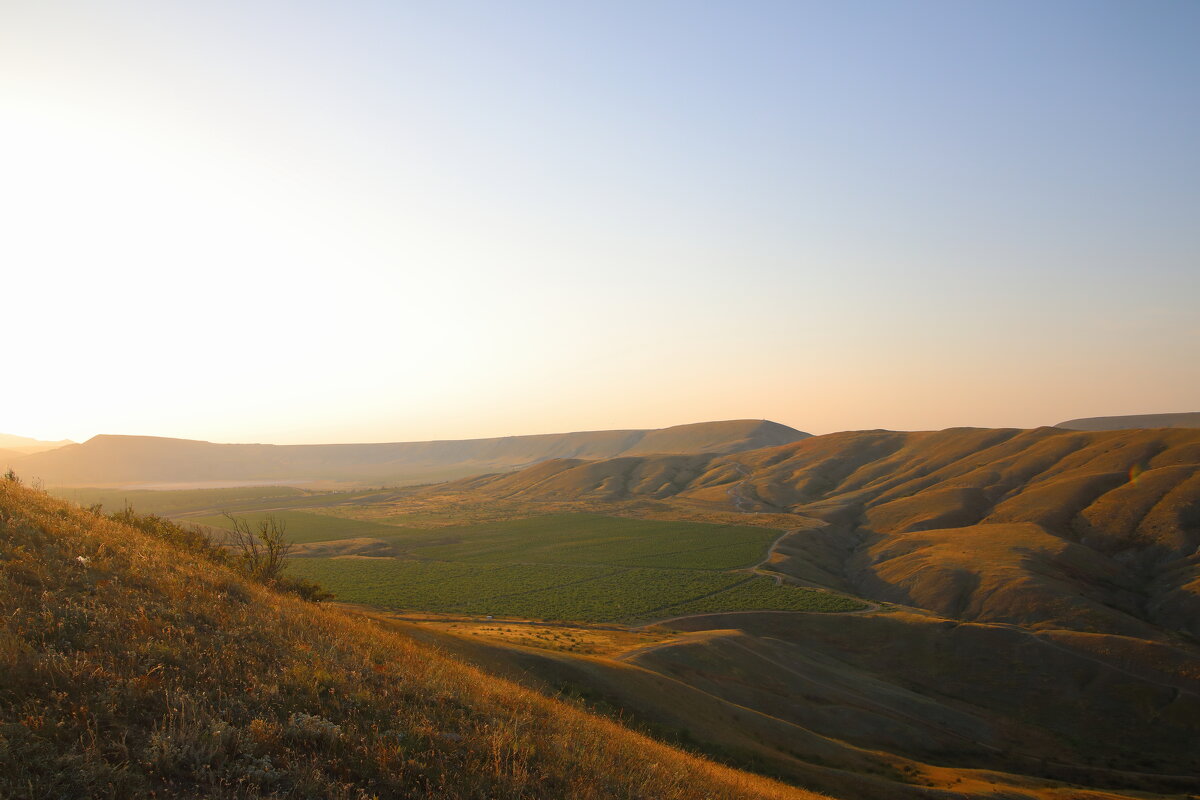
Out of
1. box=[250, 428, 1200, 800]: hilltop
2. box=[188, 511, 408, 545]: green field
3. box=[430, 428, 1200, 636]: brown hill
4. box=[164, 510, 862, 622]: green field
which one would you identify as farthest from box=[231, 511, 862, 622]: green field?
box=[430, 428, 1200, 636]: brown hill

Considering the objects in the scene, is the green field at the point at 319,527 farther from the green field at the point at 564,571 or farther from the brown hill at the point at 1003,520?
the brown hill at the point at 1003,520

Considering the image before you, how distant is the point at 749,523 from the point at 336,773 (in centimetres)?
10931

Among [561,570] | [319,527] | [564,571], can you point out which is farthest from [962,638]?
[319,527]

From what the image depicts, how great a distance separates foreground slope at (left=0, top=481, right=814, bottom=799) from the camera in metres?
5.83

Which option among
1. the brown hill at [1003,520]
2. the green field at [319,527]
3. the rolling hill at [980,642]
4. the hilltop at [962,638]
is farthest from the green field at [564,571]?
the brown hill at [1003,520]

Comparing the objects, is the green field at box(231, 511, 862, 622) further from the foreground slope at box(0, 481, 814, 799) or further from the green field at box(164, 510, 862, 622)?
the foreground slope at box(0, 481, 814, 799)

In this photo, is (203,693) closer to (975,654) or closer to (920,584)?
(975,654)

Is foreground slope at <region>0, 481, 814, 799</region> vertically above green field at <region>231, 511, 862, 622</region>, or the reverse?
foreground slope at <region>0, 481, 814, 799</region>

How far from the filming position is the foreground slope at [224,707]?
5.83 metres

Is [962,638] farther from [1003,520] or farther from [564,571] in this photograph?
[1003,520]

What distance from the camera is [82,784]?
17.5 feet

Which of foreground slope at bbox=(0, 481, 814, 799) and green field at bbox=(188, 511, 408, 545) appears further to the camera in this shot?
green field at bbox=(188, 511, 408, 545)

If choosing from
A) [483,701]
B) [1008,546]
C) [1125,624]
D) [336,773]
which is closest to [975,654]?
[1125,624]

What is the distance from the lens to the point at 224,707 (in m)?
7.01
